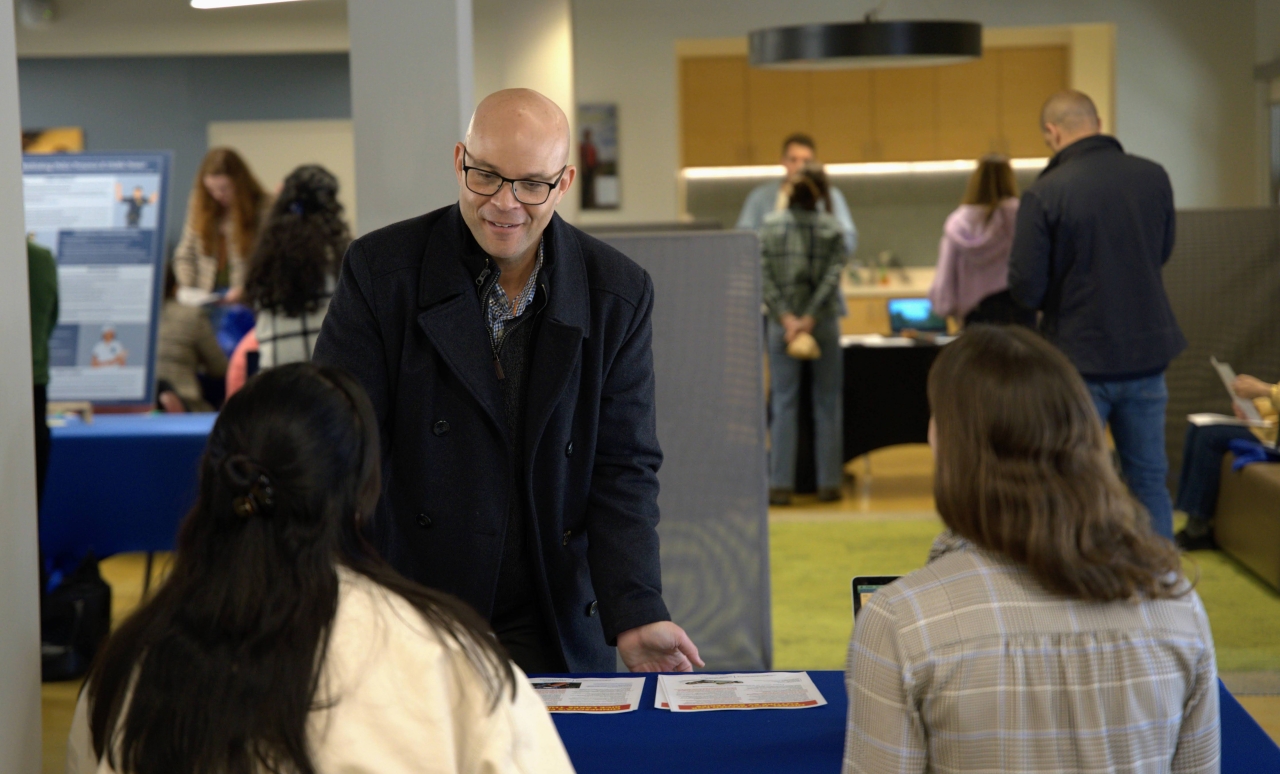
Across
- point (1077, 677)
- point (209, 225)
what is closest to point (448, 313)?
point (1077, 677)

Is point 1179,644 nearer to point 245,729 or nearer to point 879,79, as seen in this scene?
point 245,729

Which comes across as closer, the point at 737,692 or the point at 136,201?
the point at 737,692

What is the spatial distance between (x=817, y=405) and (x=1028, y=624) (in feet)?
17.4

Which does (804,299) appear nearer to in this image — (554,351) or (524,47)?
(524,47)

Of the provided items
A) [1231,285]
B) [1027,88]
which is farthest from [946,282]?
[1027,88]

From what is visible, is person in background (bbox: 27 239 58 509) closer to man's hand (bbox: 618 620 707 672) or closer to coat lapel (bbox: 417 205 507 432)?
coat lapel (bbox: 417 205 507 432)

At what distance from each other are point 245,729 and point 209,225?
5.13 meters

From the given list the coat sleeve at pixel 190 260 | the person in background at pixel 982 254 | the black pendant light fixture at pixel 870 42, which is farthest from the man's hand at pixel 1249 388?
the coat sleeve at pixel 190 260

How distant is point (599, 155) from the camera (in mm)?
9281

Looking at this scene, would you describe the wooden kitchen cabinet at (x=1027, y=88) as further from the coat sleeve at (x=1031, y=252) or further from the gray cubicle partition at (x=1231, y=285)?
the coat sleeve at (x=1031, y=252)

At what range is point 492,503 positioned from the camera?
81.6 inches

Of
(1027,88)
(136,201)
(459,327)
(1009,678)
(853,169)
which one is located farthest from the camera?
(853,169)

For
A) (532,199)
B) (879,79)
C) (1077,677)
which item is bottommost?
(1077,677)

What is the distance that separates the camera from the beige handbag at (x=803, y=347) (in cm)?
651
